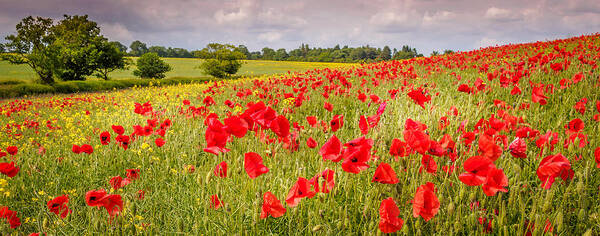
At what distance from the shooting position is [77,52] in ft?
95.6

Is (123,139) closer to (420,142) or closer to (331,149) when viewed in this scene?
(331,149)

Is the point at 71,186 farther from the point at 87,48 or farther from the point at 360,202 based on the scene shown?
the point at 87,48

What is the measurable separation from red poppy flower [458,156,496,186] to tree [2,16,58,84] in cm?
3184

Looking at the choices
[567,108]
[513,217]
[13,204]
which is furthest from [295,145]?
[567,108]

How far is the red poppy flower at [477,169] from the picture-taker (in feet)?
3.62

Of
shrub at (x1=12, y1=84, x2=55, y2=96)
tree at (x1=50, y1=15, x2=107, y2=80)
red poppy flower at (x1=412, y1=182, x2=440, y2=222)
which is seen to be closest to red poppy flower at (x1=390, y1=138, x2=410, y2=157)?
red poppy flower at (x1=412, y1=182, x2=440, y2=222)

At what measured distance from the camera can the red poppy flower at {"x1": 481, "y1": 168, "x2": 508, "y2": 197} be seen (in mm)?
1087

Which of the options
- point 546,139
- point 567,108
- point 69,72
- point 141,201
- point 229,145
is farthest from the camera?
point 69,72

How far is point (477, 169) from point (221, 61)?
38.5m

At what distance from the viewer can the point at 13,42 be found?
2519 cm

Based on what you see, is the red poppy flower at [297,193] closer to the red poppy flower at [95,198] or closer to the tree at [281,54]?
the red poppy flower at [95,198]

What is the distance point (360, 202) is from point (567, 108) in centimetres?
361

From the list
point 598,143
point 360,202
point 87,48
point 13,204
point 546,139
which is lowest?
point 13,204

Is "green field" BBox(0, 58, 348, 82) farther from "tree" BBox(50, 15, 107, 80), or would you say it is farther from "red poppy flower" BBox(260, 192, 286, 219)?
"red poppy flower" BBox(260, 192, 286, 219)
